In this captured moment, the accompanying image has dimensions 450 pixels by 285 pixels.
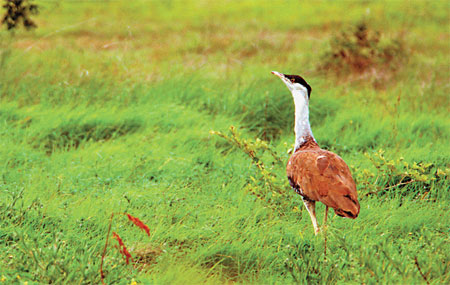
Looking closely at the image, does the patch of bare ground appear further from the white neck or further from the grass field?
the white neck

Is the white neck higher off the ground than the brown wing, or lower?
higher

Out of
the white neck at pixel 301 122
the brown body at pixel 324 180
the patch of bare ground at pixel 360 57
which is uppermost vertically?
the white neck at pixel 301 122

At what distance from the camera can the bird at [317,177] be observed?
3.54m

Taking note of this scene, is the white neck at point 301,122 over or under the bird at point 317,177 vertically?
over

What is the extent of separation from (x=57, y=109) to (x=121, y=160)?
5.20 feet

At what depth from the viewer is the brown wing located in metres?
3.53

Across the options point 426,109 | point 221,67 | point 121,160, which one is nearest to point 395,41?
Result: point 426,109

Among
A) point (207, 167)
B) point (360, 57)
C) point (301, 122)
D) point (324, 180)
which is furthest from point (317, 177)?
Answer: point (360, 57)

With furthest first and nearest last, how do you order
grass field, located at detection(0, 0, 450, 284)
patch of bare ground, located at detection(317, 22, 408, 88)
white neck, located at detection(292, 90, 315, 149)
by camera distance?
1. patch of bare ground, located at detection(317, 22, 408, 88)
2. white neck, located at detection(292, 90, 315, 149)
3. grass field, located at detection(0, 0, 450, 284)

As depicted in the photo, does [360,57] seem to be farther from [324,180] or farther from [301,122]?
[324,180]

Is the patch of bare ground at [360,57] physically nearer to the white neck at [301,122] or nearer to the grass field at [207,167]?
the grass field at [207,167]

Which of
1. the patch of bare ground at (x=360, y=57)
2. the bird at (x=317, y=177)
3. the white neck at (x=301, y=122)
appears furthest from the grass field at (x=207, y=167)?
the white neck at (x=301, y=122)

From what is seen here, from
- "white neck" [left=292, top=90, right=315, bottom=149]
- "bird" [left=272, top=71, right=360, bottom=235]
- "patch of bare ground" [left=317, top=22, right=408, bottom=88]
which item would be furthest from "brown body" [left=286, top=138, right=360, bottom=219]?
"patch of bare ground" [left=317, top=22, right=408, bottom=88]

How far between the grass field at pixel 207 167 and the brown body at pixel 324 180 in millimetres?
260
